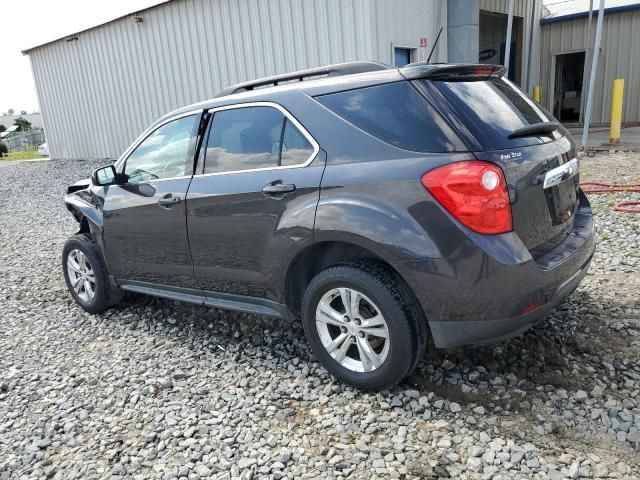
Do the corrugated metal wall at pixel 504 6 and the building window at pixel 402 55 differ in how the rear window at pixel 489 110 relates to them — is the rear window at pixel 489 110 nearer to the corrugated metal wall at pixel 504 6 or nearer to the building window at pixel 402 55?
the building window at pixel 402 55

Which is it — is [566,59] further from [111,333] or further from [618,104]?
[111,333]

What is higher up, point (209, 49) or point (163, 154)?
point (209, 49)

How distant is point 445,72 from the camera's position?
2791mm

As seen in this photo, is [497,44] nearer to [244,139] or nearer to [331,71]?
[331,71]

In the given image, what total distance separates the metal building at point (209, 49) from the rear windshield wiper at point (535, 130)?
303 inches

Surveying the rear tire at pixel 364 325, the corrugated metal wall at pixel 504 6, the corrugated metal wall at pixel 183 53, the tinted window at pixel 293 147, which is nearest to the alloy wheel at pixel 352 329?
the rear tire at pixel 364 325

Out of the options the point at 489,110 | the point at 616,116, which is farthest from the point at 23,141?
the point at 489,110

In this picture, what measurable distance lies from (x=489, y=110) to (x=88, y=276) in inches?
141

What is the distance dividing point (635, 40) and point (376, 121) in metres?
16.4

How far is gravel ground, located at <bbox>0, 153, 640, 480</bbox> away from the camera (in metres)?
2.47

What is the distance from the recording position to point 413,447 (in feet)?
8.32

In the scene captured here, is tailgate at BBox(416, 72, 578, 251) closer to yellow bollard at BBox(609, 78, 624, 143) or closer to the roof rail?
the roof rail

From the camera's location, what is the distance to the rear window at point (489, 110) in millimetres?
2627

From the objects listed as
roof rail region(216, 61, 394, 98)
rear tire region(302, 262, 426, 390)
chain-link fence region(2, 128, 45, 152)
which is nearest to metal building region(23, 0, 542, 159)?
roof rail region(216, 61, 394, 98)
